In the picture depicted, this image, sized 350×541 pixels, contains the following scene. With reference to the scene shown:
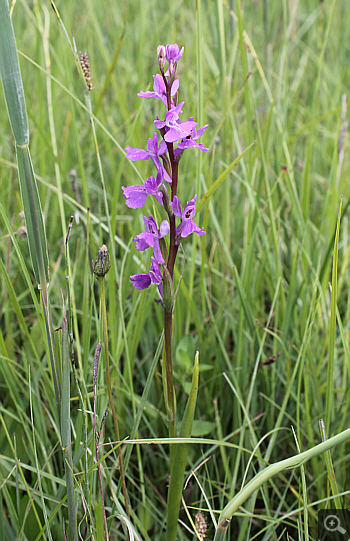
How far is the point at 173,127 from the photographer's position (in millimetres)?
684

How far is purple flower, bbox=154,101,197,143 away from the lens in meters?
0.67

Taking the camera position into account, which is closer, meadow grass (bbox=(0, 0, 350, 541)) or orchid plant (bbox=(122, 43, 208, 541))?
orchid plant (bbox=(122, 43, 208, 541))

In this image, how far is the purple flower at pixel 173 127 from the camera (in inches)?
26.3

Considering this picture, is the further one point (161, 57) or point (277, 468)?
point (161, 57)

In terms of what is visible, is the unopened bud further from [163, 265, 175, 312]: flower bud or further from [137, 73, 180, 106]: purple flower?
[163, 265, 175, 312]: flower bud

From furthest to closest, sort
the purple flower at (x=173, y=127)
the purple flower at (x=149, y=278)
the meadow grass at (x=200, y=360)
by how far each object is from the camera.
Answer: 1. the meadow grass at (x=200, y=360)
2. the purple flower at (x=149, y=278)
3. the purple flower at (x=173, y=127)

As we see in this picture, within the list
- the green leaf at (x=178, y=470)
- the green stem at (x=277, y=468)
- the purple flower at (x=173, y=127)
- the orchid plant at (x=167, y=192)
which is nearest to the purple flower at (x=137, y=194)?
the orchid plant at (x=167, y=192)

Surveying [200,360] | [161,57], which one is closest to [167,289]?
[161,57]

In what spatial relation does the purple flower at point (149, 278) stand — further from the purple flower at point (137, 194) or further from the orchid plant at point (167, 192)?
the purple flower at point (137, 194)

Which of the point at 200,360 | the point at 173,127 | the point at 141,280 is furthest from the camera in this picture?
the point at 200,360

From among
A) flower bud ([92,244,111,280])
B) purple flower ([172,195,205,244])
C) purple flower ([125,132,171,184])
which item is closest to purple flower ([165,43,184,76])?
purple flower ([125,132,171,184])

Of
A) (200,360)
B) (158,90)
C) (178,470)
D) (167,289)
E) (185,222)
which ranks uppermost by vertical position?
(158,90)

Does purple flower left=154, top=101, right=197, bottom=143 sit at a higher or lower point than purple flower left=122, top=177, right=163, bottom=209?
higher

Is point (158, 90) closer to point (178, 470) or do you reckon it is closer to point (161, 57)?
point (161, 57)
